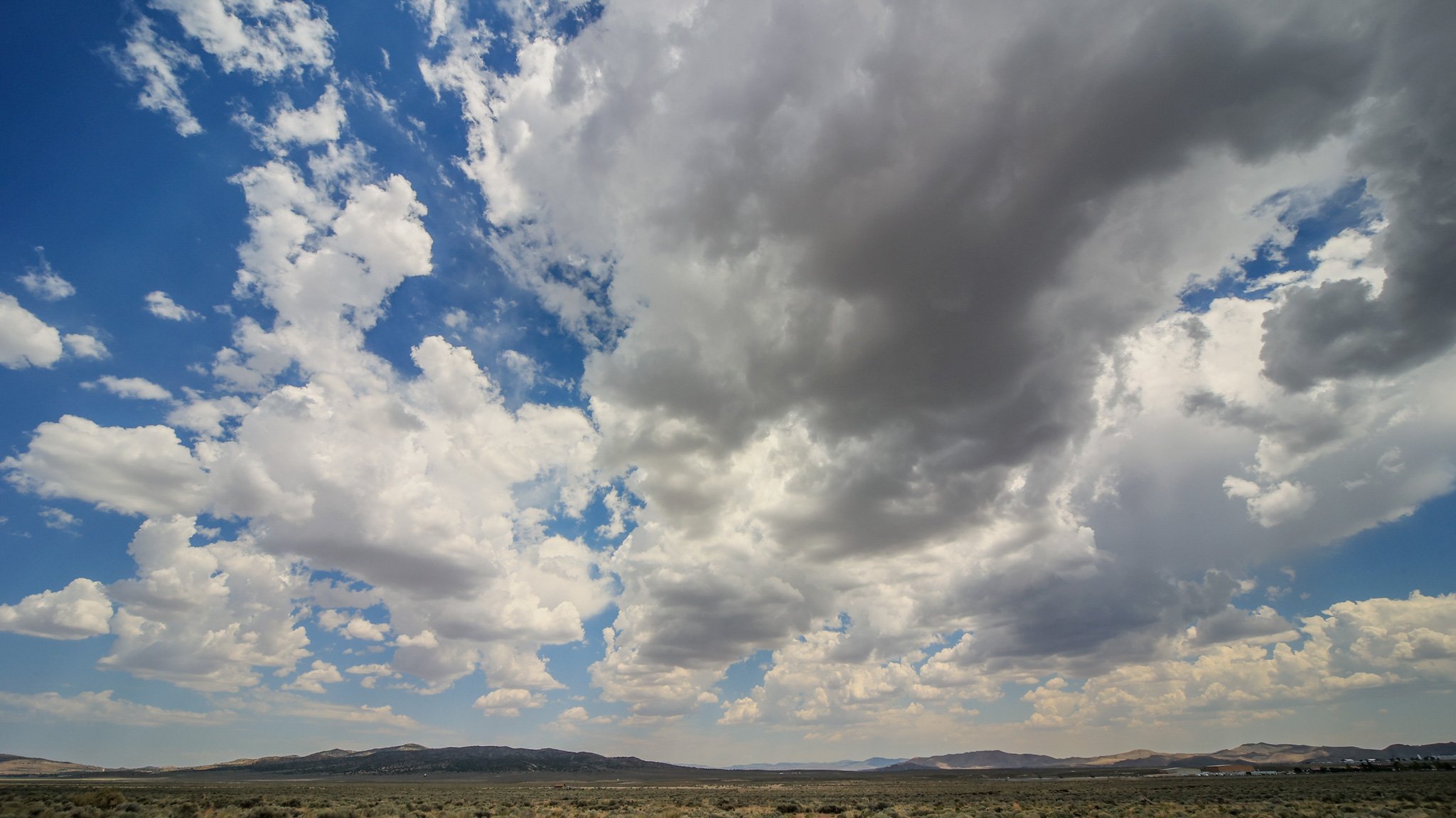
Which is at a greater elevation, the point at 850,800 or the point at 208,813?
the point at 208,813

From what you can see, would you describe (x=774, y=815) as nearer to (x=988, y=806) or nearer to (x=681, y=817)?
(x=681, y=817)

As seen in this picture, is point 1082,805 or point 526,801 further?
point 526,801

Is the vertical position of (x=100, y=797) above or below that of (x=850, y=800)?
above

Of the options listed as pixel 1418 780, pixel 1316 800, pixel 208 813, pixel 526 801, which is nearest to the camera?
pixel 208 813

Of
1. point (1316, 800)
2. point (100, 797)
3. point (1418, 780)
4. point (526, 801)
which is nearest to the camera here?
point (100, 797)

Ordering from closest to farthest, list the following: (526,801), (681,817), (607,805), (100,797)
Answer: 1. (681,817)
2. (100,797)
3. (607,805)
4. (526,801)

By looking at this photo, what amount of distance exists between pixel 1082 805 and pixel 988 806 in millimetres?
6533

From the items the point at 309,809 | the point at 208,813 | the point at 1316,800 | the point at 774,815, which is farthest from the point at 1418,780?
the point at 208,813

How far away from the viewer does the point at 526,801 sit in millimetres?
52062

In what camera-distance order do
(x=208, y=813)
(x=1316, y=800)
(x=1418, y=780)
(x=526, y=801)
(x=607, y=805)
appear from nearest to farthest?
(x=208, y=813)
(x=1316, y=800)
(x=607, y=805)
(x=526, y=801)
(x=1418, y=780)

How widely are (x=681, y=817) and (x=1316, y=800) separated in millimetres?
43111

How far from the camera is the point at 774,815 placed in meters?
37.6

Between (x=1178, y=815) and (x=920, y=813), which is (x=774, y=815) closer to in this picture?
(x=920, y=813)

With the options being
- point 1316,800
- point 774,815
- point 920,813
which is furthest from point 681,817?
point 1316,800
